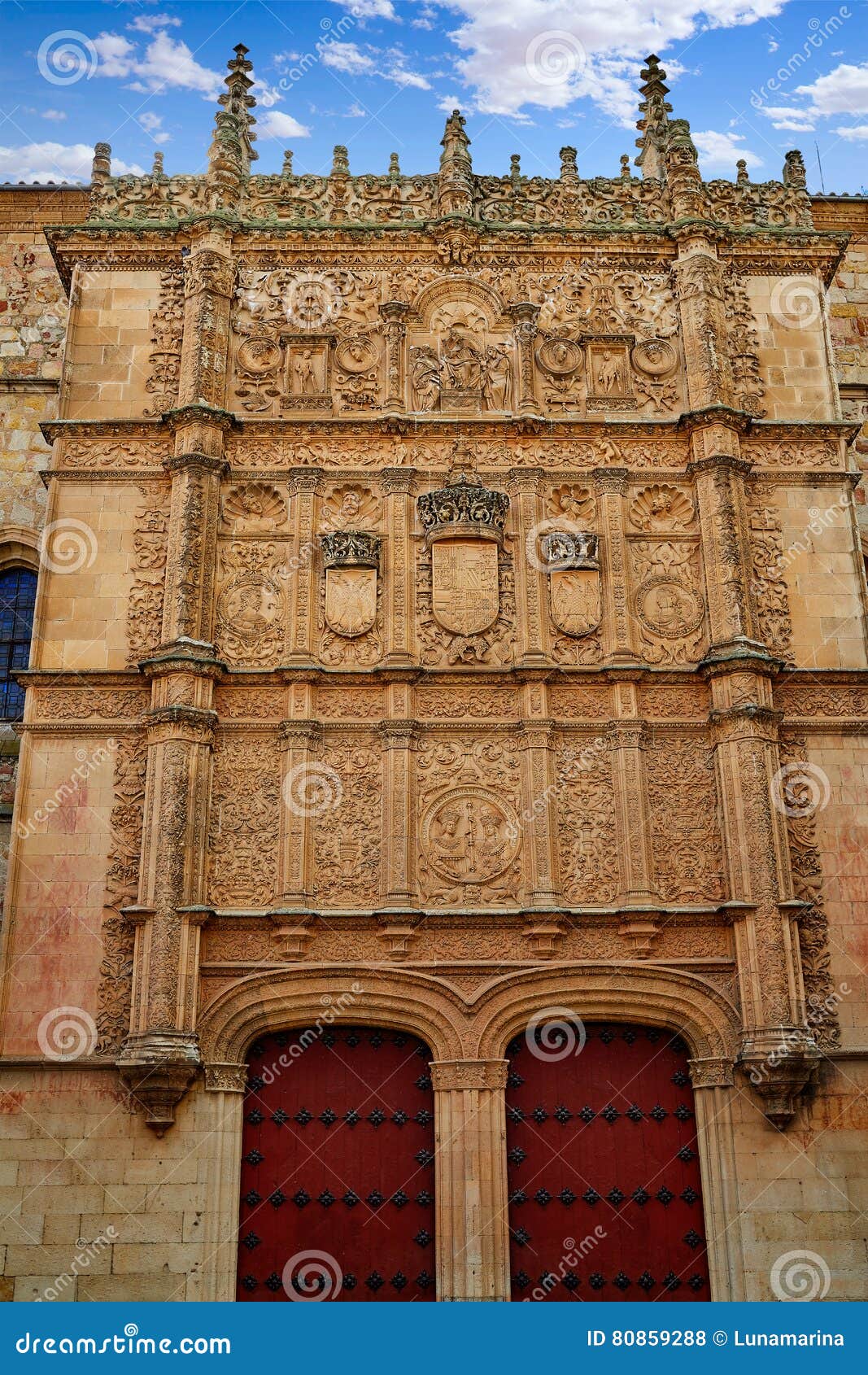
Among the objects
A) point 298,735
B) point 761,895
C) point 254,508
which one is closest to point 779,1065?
point 761,895

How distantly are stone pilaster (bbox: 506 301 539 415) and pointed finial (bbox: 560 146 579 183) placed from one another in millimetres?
2099

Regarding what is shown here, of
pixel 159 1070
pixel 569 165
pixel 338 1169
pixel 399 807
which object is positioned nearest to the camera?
pixel 159 1070

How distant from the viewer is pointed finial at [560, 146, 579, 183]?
18031 mm

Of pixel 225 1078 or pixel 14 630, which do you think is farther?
pixel 14 630

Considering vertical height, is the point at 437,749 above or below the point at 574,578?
below

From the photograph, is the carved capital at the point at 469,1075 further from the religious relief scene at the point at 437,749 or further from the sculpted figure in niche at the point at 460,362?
the sculpted figure in niche at the point at 460,362

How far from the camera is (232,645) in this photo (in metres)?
15.8

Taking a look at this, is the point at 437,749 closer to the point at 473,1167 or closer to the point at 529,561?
the point at 529,561

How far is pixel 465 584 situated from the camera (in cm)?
1591

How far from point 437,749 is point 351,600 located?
2.09 metres

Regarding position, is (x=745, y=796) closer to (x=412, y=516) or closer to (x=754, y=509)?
(x=754, y=509)

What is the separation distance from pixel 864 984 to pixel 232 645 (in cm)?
813

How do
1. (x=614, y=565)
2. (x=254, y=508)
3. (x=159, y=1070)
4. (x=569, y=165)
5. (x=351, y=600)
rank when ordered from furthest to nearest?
1. (x=569, y=165)
2. (x=254, y=508)
3. (x=614, y=565)
4. (x=351, y=600)
5. (x=159, y=1070)

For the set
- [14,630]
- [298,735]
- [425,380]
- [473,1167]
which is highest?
[425,380]
